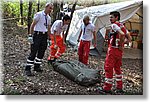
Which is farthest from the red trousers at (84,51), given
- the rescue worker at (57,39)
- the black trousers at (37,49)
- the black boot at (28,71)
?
the black boot at (28,71)

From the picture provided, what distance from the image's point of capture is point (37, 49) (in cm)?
266

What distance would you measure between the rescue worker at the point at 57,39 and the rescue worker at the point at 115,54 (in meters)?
0.44

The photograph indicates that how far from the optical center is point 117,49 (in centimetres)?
249

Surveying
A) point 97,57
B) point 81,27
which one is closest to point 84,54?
point 97,57

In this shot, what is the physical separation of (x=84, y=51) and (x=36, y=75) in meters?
0.46

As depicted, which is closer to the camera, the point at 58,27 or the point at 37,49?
the point at 37,49

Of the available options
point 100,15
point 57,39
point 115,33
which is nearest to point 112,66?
point 115,33

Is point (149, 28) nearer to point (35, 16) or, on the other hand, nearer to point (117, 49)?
point (117, 49)

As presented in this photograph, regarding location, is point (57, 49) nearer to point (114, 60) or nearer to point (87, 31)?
point (87, 31)

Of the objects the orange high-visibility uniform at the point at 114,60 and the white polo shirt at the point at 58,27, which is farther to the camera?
the white polo shirt at the point at 58,27

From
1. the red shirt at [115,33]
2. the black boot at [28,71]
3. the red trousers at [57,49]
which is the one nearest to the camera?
the red shirt at [115,33]

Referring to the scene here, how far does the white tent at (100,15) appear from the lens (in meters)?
2.79

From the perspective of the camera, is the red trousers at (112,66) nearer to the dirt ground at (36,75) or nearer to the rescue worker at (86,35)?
the dirt ground at (36,75)

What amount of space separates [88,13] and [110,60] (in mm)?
606
